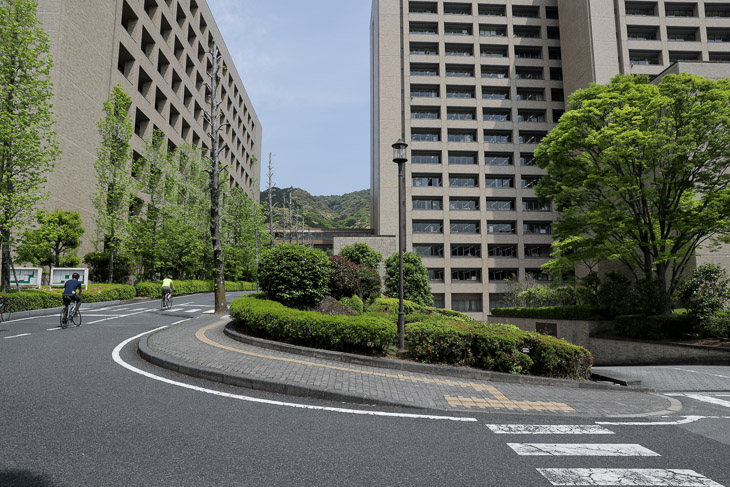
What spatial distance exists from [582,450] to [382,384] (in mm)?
3232

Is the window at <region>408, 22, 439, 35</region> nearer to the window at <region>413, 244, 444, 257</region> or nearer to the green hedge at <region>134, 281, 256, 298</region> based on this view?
the window at <region>413, 244, 444, 257</region>

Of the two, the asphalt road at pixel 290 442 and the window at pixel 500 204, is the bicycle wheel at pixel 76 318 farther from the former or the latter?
the window at pixel 500 204

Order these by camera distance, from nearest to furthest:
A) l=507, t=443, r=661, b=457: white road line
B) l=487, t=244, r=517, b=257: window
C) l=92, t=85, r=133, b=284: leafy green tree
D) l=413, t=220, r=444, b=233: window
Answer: l=507, t=443, r=661, b=457: white road line → l=92, t=85, r=133, b=284: leafy green tree → l=413, t=220, r=444, b=233: window → l=487, t=244, r=517, b=257: window

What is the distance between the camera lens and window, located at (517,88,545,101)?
46844 millimetres

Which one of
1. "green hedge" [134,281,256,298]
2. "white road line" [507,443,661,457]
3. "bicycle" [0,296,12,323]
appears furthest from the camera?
"green hedge" [134,281,256,298]

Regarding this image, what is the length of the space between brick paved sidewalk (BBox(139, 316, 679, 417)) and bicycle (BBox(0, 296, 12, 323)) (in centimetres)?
817

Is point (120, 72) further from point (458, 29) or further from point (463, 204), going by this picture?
point (458, 29)

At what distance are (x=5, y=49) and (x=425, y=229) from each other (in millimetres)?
36639

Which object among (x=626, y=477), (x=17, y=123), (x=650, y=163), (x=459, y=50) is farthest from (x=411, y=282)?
(x=459, y=50)

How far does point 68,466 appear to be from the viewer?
3.19 metres

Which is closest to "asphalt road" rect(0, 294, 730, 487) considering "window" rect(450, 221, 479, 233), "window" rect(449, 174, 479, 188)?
"window" rect(450, 221, 479, 233)

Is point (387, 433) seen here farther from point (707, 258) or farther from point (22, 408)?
point (707, 258)

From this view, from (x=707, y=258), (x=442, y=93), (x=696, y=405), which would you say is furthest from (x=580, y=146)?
(x=442, y=93)

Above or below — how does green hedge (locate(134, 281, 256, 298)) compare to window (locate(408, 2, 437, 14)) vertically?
below
